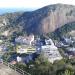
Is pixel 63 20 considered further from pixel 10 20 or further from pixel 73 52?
pixel 73 52

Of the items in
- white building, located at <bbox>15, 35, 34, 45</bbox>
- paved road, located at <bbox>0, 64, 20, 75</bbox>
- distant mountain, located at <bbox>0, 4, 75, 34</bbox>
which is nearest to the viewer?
→ paved road, located at <bbox>0, 64, 20, 75</bbox>

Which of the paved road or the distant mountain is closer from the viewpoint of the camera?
the paved road

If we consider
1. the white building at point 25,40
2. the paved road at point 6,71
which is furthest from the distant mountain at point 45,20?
the paved road at point 6,71

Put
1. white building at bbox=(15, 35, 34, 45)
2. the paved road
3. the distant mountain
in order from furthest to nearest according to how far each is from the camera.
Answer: the distant mountain
white building at bbox=(15, 35, 34, 45)
the paved road

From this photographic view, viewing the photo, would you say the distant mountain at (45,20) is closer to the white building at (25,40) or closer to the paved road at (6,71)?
the white building at (25,40)

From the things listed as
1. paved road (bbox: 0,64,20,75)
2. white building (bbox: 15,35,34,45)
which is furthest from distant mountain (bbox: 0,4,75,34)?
paved road (bbox: 0,64,20,75)

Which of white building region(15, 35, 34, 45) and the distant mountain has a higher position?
the distant mountain

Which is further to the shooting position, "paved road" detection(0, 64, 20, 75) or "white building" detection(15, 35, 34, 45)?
"white building" detection(15, 35, 34, 45)

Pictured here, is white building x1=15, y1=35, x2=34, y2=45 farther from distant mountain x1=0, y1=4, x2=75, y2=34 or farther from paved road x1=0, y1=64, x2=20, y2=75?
paved road x1=0, y1=64, x2=20, y2=75

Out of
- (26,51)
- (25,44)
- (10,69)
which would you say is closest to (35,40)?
(25,44)
